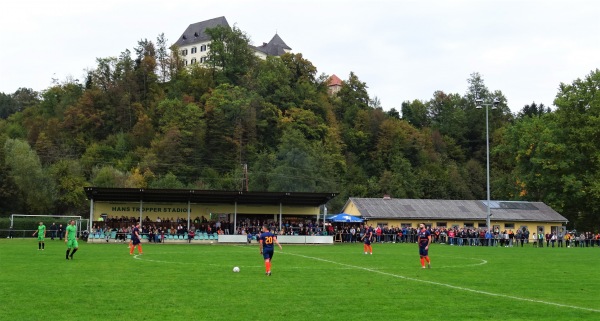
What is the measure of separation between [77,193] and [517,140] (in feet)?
187

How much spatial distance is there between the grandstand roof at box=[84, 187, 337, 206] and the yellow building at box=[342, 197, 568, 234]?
11.6 metres

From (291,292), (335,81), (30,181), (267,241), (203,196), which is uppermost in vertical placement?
(335,81)

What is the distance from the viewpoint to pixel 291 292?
1600 cm

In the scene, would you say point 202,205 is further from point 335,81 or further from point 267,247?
point 335,81

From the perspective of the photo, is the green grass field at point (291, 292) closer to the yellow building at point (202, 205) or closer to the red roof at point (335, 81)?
the yellow building at point (202, 205)

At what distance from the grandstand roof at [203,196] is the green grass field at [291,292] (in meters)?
23.9

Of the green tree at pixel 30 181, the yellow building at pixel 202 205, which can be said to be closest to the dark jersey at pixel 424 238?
the yellow building at pixel 202 205

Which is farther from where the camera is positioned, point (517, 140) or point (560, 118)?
point (517, 140)

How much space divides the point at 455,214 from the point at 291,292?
174 ft

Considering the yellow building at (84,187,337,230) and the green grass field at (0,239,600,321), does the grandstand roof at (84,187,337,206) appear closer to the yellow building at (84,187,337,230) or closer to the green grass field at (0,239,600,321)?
the yellow building at (84,187,337,230)

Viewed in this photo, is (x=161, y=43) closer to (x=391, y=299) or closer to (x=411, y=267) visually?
(x=411, y=267)

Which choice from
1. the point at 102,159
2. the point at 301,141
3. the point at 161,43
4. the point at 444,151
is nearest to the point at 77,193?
the point at 102,159

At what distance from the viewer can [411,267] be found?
24766 mm

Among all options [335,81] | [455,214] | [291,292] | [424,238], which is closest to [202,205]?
[455,214]
